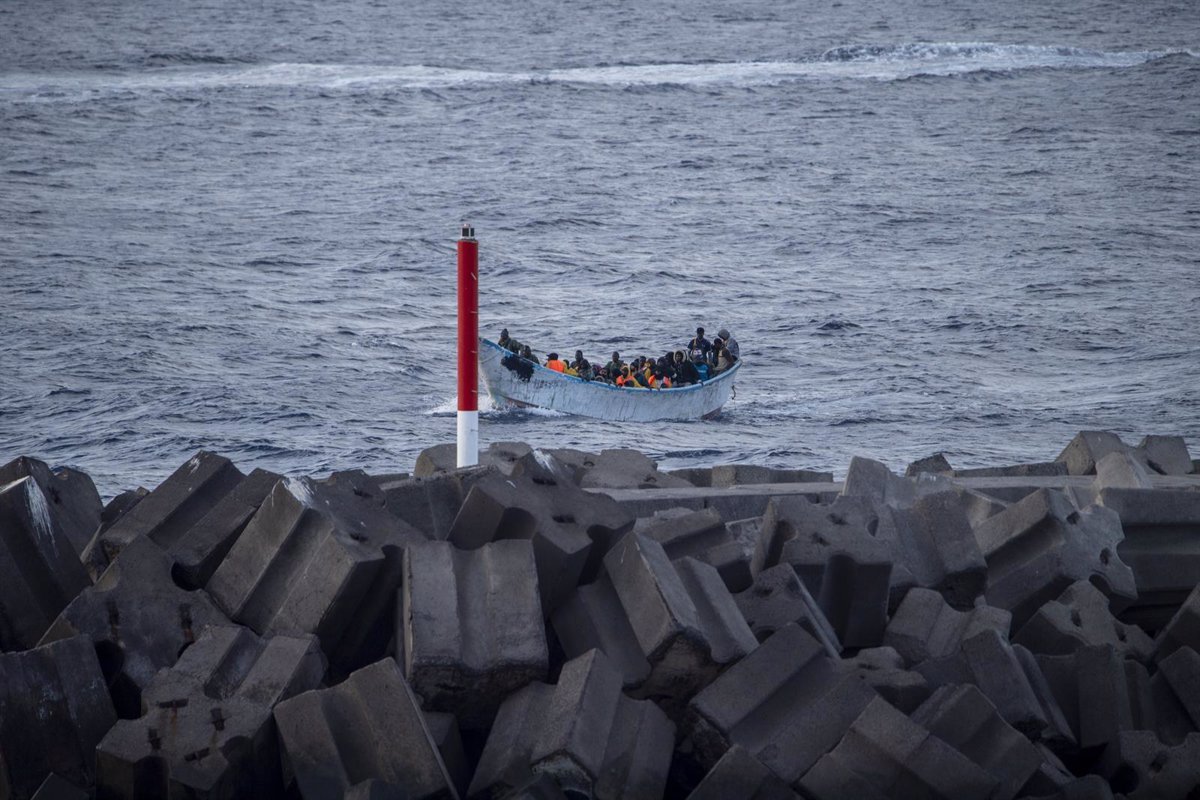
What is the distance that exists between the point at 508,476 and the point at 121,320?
36.6m

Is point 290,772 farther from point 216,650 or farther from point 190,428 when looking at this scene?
point 190,428

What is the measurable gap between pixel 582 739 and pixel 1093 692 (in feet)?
9.34

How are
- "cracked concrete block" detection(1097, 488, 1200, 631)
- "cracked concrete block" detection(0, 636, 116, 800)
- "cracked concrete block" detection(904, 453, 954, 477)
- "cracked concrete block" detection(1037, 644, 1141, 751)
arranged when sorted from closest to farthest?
"cracked concrete block" detection(0, 636, 116, 800), "cracked concrete block" detection(1037, 644, 1141, 751), "cracked concrete block" detection(1097, 488, 1200, 631), "cracked concrete block" detection(904, 453, 954, 477)

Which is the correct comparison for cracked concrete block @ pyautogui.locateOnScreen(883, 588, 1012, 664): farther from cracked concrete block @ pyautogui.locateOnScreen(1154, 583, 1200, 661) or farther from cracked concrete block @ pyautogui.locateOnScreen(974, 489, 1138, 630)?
cracked concrete block @ pyautogui.locateOnScreen(1154, 583, 1200, 661)

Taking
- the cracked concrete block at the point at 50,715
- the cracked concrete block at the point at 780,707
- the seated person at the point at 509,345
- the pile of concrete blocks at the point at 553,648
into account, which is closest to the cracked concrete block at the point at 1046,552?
the pile of concrete blocks at the point at 553,648

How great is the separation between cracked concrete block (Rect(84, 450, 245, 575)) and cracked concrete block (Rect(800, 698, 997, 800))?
13.1 ft

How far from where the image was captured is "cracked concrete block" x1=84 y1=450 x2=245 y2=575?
8.66 m

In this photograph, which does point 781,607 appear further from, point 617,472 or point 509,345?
point 509,345

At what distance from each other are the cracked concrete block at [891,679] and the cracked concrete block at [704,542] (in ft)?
3.11

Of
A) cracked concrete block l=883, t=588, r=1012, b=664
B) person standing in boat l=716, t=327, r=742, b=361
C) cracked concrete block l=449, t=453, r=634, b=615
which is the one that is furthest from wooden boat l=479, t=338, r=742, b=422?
cracked concrete block l=449, t=453, r=634, b=615

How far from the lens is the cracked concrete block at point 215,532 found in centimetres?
823

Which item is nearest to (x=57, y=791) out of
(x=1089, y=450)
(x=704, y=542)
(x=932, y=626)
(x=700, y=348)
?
(x=704, y=542)

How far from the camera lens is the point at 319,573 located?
766cm

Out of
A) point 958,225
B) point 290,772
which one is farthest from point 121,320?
point 290,772
